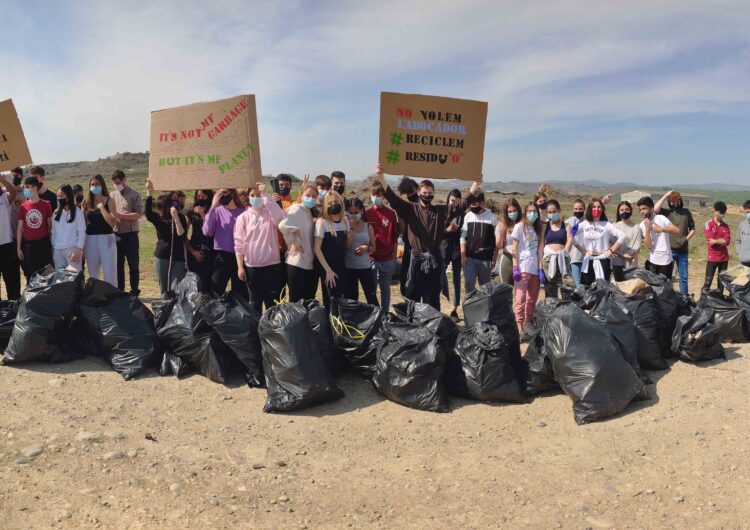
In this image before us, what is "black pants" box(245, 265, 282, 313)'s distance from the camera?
534cm

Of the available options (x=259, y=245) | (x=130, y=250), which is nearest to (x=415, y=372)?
(x=259, y=245)

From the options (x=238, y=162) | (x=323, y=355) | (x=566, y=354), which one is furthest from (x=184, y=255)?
(x=566, y=354)

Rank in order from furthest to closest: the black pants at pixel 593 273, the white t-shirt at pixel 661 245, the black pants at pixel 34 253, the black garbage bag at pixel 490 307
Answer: the white t-shirt at pixel 661 245
the black pants at pixel 593 273
the black pants at pixel 34 253
the black garbage bag at pixel 490 307

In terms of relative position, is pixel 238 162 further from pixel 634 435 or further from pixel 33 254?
pixel 634 435

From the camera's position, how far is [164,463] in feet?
11.5

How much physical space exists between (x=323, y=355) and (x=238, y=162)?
2.13m

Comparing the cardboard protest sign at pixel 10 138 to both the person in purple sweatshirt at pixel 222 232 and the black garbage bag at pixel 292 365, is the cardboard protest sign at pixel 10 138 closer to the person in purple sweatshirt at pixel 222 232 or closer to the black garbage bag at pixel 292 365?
the person in purple sweatshirt at pixel 222 232

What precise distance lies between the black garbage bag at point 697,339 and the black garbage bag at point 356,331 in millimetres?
2435

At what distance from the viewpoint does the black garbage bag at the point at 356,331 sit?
186 inches

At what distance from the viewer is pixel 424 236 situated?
227 inches

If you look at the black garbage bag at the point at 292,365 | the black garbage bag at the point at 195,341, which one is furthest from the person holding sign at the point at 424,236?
the black garbage bag at the point at 195,341

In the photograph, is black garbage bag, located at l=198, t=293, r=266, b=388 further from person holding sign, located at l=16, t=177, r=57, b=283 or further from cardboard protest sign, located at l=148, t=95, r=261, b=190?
person holding sign, located at l=16, t=177, r=57, b=283

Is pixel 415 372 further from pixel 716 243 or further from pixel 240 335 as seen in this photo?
pixel 716 243

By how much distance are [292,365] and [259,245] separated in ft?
4.70
